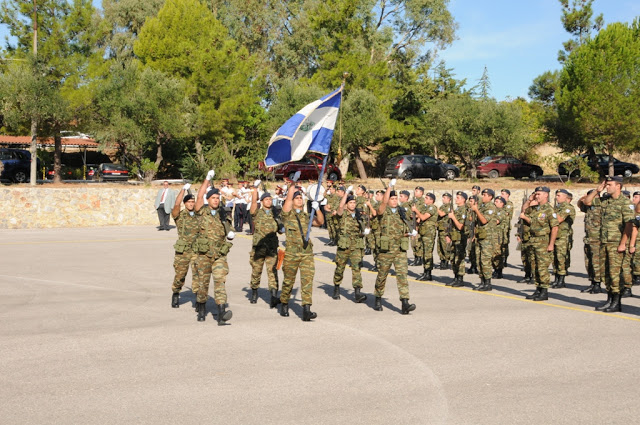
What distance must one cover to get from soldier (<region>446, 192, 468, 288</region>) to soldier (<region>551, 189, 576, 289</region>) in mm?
1782

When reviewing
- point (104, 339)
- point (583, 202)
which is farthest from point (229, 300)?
point (583, 202)

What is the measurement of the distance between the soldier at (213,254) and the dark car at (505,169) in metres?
34.2

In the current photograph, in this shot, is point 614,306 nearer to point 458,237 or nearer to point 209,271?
point 458,237

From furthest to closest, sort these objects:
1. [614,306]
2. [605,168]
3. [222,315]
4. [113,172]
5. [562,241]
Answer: [605,168] → [113,172] → [562,241] → [614,306] → [222,315]

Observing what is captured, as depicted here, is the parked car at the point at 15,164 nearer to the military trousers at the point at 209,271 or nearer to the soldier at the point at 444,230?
the soldier at the point at 444,230

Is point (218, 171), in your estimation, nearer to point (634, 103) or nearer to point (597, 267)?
point (634, 103)

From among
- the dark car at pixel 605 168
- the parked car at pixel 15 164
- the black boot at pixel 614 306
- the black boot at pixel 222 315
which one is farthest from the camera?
the dark car at pixel 605 168

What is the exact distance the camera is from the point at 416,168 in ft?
124

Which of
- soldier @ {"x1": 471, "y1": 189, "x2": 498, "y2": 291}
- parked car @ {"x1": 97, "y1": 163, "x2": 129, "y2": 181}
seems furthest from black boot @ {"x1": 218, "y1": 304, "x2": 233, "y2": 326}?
parked car @ {"x1": 97, "y1": 163, "x2": 129, "y2": 181}

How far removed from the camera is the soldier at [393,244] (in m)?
10.2

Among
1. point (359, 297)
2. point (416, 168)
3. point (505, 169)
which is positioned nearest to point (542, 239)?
point (359, 297)

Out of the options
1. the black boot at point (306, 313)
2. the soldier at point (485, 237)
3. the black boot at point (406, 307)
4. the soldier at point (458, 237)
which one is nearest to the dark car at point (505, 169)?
the soldier at point (458, 237)

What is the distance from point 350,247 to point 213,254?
3.15 metres

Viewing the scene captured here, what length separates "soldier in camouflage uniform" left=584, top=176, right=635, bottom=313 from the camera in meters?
10.2
